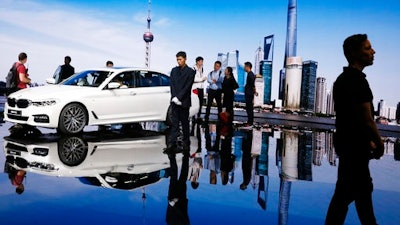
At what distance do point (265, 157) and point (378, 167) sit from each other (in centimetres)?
205

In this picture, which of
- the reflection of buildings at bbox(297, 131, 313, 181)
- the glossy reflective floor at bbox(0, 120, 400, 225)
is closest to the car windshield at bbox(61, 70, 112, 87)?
the glossy reflective floor at bbox(0, 120, 400, 225)

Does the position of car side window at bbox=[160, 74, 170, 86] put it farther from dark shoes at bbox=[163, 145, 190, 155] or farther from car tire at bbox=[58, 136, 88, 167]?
dark shoes at bbox=[163, 145, 190, 155]

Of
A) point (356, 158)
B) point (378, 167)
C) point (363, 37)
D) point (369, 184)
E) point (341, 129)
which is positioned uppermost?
point (363, 37)

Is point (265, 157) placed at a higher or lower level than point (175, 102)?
lower

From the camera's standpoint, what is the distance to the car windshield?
32.4 feet

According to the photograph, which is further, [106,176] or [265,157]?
[265,157]

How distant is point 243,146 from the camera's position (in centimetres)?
902

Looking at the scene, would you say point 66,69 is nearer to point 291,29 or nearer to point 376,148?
point 376,148

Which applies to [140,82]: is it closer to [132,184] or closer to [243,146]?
[243,146]

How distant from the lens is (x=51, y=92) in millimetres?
8891

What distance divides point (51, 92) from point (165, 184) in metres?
5.17

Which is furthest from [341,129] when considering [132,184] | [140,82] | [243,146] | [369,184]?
[140,82]

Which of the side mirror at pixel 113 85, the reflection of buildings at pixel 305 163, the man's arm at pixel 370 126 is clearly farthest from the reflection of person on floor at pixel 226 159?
the side mirror at pixel 113 85

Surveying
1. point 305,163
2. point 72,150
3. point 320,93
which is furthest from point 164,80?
point 320,93
